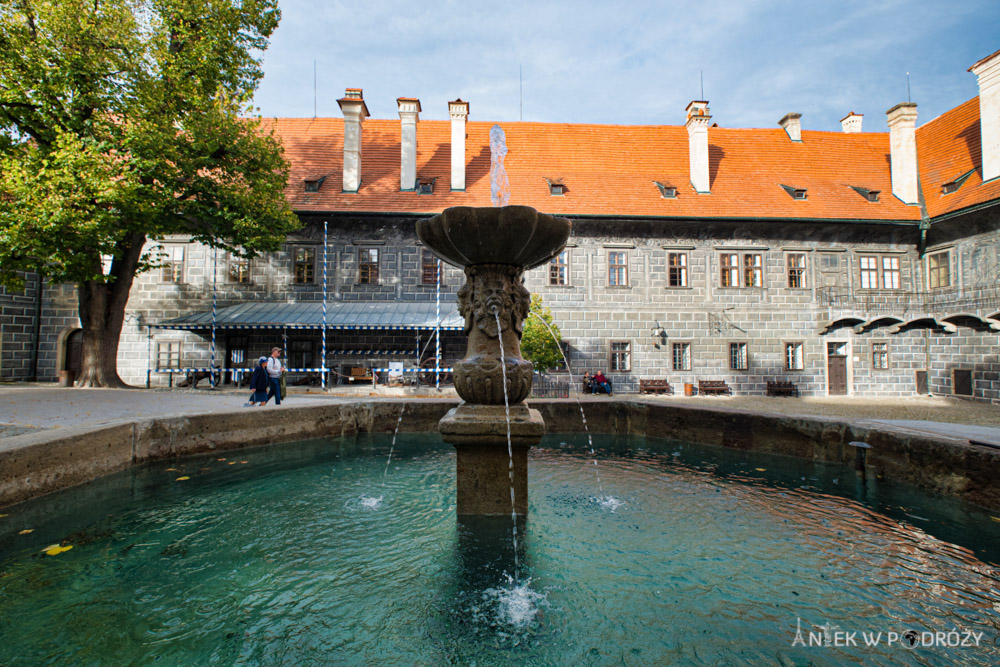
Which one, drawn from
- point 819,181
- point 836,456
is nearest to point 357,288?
point 836,456

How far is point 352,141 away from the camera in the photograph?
62.6 feet

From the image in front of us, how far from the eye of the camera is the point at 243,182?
14.5 meters

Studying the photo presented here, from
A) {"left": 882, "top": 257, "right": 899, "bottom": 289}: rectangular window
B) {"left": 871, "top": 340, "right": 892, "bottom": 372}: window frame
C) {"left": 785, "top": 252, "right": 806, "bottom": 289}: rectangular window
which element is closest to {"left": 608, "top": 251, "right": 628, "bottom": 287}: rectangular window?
{"left": 785, "top": 252, "right": 806, "bottom": 289}: rectangular window

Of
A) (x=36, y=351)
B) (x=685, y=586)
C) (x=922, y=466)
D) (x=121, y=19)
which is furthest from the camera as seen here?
(x=36, y=351)

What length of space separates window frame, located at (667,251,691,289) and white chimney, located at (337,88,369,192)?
13167mm

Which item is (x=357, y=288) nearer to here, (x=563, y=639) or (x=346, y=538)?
(x=346, y=538)

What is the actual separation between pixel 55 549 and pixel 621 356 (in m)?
17.2

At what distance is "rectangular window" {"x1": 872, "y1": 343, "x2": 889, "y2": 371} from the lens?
18625 millimetres

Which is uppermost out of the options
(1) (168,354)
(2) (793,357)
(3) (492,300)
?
(3) (492,300)

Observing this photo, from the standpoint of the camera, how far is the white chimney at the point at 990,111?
1681 cm

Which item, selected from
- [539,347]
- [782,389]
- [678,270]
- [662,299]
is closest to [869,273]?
[782,389]

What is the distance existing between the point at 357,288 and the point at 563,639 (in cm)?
1738

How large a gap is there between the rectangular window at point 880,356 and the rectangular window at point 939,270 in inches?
115

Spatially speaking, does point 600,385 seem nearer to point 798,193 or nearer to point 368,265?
point 368,265
